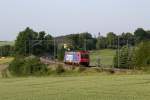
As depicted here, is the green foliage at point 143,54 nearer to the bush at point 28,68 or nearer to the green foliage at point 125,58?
the green foliage at point 125,58

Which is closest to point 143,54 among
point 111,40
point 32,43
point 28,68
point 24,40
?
point 28,68

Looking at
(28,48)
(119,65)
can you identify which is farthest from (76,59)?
(28,48)

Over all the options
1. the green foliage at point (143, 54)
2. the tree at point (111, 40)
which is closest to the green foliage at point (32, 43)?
the tree at point (111, 40)

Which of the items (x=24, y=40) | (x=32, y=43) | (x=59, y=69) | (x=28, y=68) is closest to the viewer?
(x=59, y=69)

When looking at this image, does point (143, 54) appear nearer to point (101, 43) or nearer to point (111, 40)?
point (111, 40)

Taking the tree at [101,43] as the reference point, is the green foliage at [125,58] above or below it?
below

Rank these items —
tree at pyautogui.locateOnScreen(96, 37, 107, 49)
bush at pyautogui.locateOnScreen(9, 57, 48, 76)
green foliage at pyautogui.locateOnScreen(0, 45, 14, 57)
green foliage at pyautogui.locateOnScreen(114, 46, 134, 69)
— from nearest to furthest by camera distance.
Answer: bush at pyautogui.locateOnScreen(9, 57, 48, 76) < green foliage at pyautogui.locateOnScreen(114, 46, 134, 69) < tree at pyautogui.locateOnScreen(96, 37, 107, 49) < green foliage at pyautogui.locateOnScreen(0, 45, 14, 57)

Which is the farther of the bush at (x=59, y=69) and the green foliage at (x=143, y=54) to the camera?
the bush at (x=59, y=69)

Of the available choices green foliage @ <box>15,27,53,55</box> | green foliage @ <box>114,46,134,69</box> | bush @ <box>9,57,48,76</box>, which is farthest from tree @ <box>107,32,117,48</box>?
bush @ <box>9,57,48,76</box>

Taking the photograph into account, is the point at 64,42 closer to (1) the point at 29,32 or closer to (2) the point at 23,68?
(1) the point at 29,32

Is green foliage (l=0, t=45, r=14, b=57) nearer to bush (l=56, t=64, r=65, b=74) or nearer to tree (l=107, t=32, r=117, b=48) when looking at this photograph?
tree (l=107, t=32, r=117, b=48)

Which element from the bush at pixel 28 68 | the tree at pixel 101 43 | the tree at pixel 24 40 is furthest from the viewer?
the tree at pixel 101 43

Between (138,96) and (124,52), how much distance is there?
77075 mm

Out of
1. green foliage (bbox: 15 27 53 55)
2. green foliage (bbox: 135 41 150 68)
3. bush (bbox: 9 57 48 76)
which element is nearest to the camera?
green foliage (bbox: 135 41 150 68)
